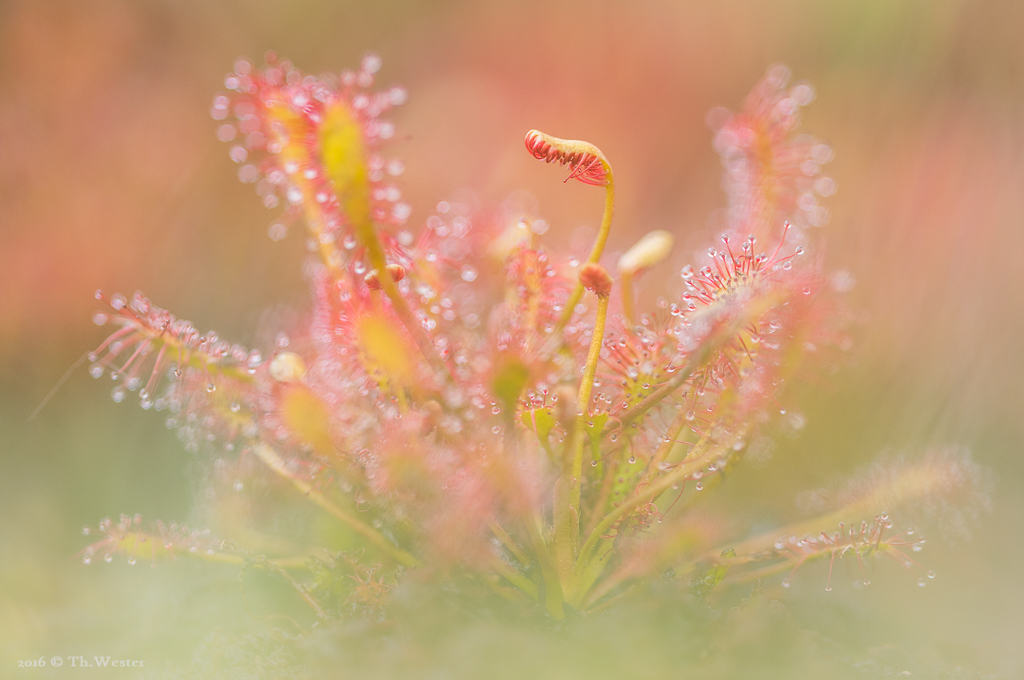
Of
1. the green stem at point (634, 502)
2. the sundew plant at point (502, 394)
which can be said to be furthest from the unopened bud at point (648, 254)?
the green stem at point (634, 502)

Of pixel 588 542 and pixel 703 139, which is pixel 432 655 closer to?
pixel 588 542

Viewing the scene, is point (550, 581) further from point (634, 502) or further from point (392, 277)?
point (392, 277)

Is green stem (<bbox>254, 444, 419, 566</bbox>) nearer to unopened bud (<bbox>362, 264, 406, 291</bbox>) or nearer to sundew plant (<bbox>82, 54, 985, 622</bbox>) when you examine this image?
sundew plant (<bbox>82, 54, 985, 622</bbox>)

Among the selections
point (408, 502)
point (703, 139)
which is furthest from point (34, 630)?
point (703, 139)

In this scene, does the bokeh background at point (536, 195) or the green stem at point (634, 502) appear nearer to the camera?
the green stem at point (634, 502)

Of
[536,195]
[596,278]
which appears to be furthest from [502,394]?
[536,195]

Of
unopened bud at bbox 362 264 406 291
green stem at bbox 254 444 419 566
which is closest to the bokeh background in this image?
green stem at bbox 254 444 419 566

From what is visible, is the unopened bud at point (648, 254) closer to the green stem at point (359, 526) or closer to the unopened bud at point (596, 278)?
the unopened bud at point (596, 278)
